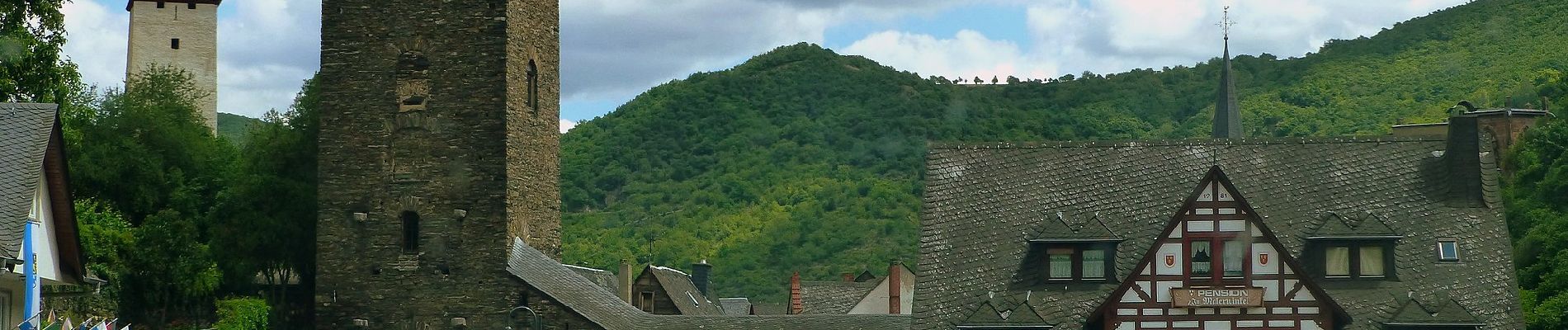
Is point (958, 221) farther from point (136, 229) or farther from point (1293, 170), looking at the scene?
point (136, 229)

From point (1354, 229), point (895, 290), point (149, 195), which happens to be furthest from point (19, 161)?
point (895, 290)

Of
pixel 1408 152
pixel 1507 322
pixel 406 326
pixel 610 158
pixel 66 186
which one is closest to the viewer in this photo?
pixel 66 186

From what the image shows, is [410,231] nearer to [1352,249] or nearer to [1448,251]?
[1352,249]

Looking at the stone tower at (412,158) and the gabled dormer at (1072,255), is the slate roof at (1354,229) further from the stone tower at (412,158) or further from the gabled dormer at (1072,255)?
the stone tower at (412,158)

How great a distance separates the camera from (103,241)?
53.2 meters

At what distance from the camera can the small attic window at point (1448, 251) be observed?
42.7 m

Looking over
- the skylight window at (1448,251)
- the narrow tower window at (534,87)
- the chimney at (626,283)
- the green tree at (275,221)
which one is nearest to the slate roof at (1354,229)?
the skylight window at (1448,251)

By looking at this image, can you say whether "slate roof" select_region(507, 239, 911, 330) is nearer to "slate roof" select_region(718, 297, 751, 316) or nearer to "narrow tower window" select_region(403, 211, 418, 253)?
"narrow tower window" select_region(403, 211, 418, 253)

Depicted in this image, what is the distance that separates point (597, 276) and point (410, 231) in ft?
35.0

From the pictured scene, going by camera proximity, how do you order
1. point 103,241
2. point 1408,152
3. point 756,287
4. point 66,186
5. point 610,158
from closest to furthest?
point 66,186, point 1408,152, point 103,241, point 756,287, point 610,158

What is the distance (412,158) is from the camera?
49406 millimetres

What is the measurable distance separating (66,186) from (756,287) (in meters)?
68.4

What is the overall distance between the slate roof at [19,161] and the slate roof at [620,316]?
16.6 metres

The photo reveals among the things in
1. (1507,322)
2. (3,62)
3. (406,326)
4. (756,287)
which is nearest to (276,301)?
(406,326)
